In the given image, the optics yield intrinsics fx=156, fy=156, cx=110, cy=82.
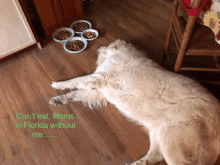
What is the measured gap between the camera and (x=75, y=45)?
223 centimetres

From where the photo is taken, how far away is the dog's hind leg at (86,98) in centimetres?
170

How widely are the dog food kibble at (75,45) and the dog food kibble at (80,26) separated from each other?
312mm

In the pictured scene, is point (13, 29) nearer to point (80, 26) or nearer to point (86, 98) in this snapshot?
point (80, 26)

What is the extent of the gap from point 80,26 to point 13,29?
3.19 ft

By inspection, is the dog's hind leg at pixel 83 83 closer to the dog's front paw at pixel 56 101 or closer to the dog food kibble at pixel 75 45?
the dog's front paw at pixel 56 101

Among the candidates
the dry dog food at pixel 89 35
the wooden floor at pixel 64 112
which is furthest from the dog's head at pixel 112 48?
the dry dog food at pixel 89 35

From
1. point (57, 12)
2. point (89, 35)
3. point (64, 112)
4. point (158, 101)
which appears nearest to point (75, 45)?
point (89, 35)

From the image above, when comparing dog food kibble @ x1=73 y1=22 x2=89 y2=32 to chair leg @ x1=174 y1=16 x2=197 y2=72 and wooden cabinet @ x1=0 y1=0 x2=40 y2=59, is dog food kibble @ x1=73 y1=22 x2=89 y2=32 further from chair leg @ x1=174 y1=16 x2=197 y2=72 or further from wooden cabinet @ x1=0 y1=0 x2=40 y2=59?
chair leg @ x1=174 y1=16 x2=197 y2=72

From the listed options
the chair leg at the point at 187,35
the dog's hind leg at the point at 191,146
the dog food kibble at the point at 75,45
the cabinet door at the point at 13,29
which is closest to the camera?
the dog's hind leg at the point at 191,146

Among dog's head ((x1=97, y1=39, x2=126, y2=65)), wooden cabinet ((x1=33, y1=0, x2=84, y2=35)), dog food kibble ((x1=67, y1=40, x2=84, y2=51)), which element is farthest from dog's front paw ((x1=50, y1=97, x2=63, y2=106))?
wooden cabinet ((x1=33, y1=0, x2=84, y2=35))

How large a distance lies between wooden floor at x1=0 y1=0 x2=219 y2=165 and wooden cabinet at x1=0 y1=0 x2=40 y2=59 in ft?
0.65

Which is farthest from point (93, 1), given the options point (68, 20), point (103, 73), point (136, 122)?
point (136, 122)

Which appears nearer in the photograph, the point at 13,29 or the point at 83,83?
the point at 83,83

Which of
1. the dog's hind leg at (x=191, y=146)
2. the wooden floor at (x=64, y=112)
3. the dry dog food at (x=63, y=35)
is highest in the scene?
the dog's hind leg at (x=191, y=146)
